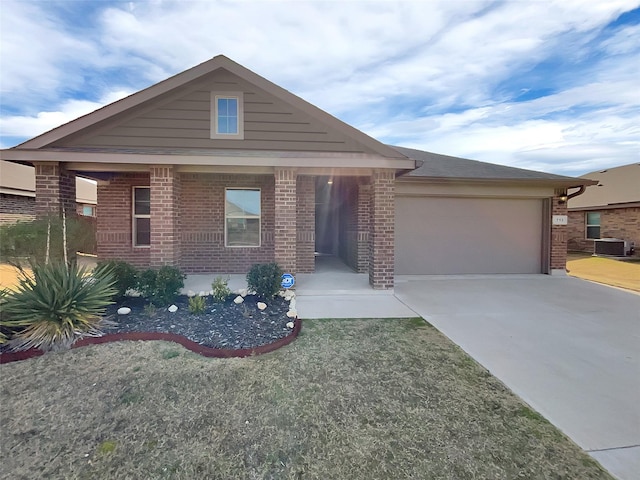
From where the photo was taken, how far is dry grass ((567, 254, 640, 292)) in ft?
30.2

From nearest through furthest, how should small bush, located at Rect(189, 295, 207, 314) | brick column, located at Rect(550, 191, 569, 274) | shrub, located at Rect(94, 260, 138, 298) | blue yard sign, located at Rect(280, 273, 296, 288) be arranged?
small bush, located at Rect(189, 295, 207, 314) < shrub, located at Rect(94, 260, 138, 298) < blue yard sign, located at Rect(280, 273, 296, 288) < brick column, located at Rect(550, 191, 569, 274)

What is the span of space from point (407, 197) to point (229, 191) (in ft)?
16.9

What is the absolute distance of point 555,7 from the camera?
21.8 ft

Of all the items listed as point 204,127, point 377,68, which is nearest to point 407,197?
point 377,68

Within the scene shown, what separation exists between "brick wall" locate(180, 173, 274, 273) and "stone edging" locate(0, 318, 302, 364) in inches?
186

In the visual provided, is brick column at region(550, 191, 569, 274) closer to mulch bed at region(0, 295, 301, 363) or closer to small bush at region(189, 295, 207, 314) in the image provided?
mulch bed at region(0, 295, 301, 363)

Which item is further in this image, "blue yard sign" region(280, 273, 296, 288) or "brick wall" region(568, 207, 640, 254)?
"brick wall" region(568, 207, 640, 254)

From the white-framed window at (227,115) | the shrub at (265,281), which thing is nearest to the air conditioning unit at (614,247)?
the shrub at (265,281)

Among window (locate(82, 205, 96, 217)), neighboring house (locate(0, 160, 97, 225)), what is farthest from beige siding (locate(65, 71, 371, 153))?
window (locate(82, 205, 96, 217))

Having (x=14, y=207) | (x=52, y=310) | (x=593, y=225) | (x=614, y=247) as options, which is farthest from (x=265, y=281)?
(x=593, y=225)

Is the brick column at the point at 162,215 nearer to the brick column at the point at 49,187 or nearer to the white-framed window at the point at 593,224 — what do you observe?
the brick column at the point at 49,187

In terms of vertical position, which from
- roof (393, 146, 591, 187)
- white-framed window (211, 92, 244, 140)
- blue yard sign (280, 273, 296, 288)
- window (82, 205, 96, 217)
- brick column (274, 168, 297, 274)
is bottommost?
blue yard sign (280, 273, 296, 288)

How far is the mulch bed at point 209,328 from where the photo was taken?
13.8 feet

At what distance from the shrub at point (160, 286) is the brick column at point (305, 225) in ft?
12.3
